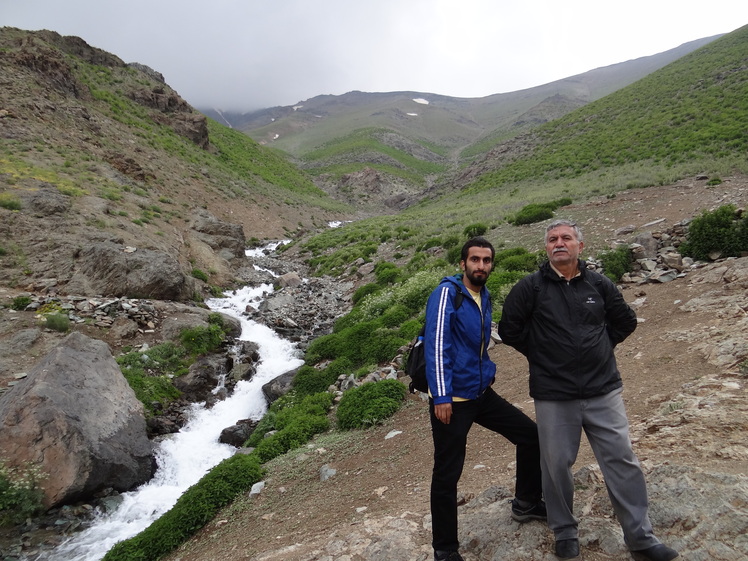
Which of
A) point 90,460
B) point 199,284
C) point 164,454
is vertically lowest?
point 164,454

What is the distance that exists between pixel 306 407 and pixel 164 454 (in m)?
3.57

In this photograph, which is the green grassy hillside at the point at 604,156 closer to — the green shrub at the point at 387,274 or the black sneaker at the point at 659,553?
the green shrub at the point at 387,274

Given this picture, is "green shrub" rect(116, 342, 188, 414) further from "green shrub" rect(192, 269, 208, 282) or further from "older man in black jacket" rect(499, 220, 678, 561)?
"older man in black jacket" rect(499, 220, 678, 561)

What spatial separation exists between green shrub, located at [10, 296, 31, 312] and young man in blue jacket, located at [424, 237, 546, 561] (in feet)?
48.9

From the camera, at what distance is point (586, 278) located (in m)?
3.44

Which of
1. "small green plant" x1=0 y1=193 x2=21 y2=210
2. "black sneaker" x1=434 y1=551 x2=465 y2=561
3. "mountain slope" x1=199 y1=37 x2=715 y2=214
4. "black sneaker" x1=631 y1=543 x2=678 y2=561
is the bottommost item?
"black sneaker" x1=434 y1=551 x2=465 y2=561

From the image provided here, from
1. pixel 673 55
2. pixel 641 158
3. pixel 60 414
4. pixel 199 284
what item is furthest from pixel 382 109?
pixel 60 414

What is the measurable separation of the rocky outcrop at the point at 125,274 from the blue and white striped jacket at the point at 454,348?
15.3 m

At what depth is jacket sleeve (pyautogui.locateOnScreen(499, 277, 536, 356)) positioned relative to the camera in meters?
3.45

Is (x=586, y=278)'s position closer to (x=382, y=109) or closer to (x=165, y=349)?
(x=165, y=349)

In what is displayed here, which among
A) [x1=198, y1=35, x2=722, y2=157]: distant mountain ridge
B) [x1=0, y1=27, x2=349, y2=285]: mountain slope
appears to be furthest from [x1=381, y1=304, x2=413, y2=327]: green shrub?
[x1=198, y1=35, x2=722, y2=157]: distant mountain ridge

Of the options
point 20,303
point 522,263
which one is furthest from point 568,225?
point 20,303

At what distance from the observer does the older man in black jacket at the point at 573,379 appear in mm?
3080

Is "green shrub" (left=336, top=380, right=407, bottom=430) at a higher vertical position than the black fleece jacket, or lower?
lower
